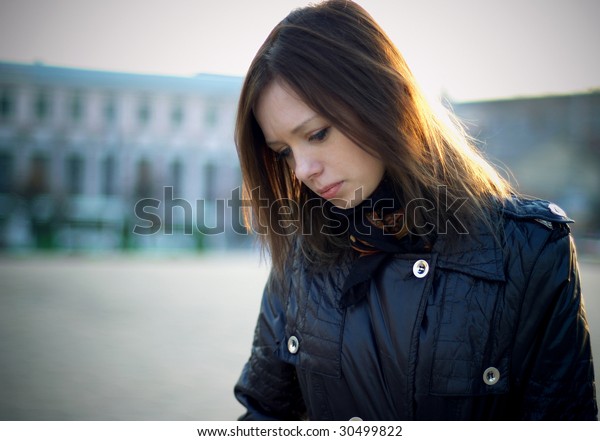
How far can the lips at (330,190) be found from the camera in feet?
5.16

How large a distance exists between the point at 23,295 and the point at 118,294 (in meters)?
1.93

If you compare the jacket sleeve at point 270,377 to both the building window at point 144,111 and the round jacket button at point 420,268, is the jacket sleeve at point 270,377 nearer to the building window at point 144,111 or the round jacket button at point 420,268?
the round jacket button at point 420,268

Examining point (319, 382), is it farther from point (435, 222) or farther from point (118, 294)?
point (118, 294)

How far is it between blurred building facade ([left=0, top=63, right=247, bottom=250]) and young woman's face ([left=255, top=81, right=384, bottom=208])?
81.4 ft

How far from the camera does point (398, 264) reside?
1.50 m

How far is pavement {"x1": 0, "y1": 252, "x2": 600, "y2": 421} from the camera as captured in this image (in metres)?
4.46

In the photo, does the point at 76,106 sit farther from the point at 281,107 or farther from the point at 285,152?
the point at 281,107

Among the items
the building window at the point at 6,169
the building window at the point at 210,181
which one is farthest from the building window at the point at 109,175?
the building window at the point at 210,181

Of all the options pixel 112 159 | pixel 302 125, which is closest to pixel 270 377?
pixel 302 125

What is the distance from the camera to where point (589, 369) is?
136 cm

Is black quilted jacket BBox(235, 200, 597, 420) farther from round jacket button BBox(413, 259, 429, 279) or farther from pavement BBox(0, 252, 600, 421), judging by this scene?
pavement BBox(0, 252, 600, 421)

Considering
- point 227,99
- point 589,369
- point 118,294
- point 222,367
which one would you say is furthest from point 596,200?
point 589,369

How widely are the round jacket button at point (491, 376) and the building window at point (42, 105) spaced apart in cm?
3176

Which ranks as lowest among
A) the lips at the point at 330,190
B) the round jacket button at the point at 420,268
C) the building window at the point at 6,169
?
the round jacket button at the point at 420,268
